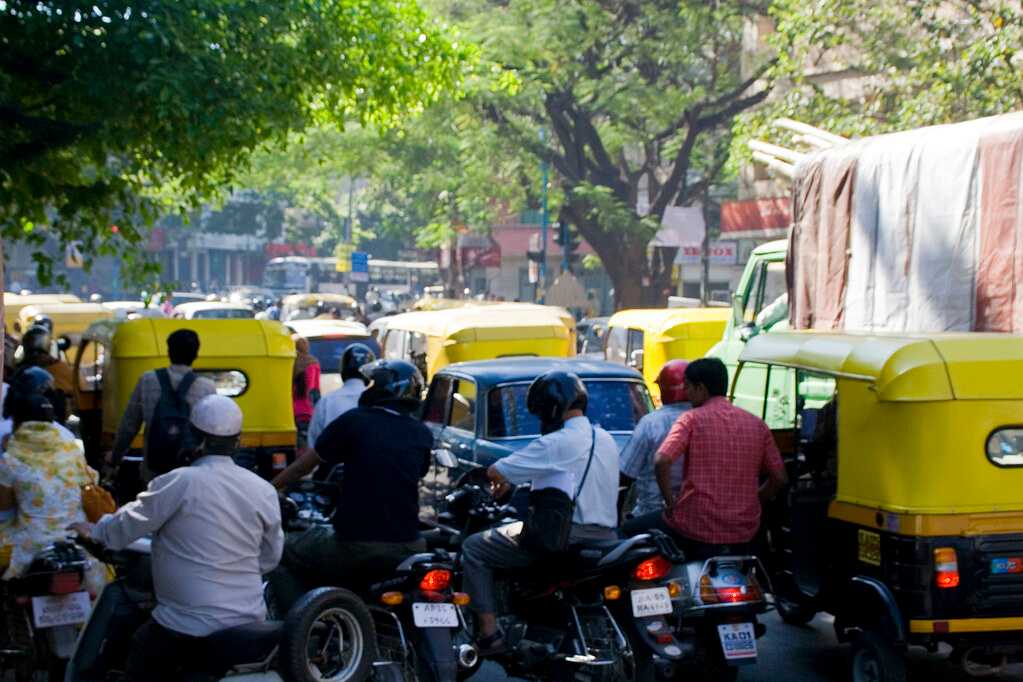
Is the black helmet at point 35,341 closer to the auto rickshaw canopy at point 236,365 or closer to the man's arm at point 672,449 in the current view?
the auto rickshaw canopy at point 236,365

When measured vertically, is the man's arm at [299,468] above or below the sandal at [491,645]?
above

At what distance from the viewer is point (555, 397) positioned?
6.79 metres

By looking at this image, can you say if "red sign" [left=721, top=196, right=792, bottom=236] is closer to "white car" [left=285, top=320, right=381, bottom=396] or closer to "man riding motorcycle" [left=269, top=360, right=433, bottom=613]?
"white car" [left=285, top=320, right=381, bottom=396]

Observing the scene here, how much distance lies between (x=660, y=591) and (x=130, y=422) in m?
3.81

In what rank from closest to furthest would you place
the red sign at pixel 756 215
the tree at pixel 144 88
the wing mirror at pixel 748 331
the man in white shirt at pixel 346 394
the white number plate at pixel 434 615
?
the white number plate at pixel 434 615, the man in white shirt at pixel 346 394, the tree at pixel 144 88, the wing mirror at pixel 748 331, the red sign at pixel 756 215

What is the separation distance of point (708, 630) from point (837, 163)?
533 cm

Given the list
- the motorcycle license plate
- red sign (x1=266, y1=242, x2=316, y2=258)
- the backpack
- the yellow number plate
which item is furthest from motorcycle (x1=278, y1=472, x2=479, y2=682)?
red sign (x1=266, y1=242, x2=316, y2=258)

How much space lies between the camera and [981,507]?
6668 millimetres

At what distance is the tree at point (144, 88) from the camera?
11328 mm

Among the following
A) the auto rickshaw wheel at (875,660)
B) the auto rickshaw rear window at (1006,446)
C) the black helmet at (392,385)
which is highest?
the black helmet at (392,385)

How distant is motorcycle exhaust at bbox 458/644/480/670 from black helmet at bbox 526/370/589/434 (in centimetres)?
101

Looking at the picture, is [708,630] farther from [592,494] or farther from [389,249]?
[389,249]

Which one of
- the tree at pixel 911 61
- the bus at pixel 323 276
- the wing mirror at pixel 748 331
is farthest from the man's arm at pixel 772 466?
the bus at pixel 323 276

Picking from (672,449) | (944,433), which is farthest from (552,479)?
(944,433)
